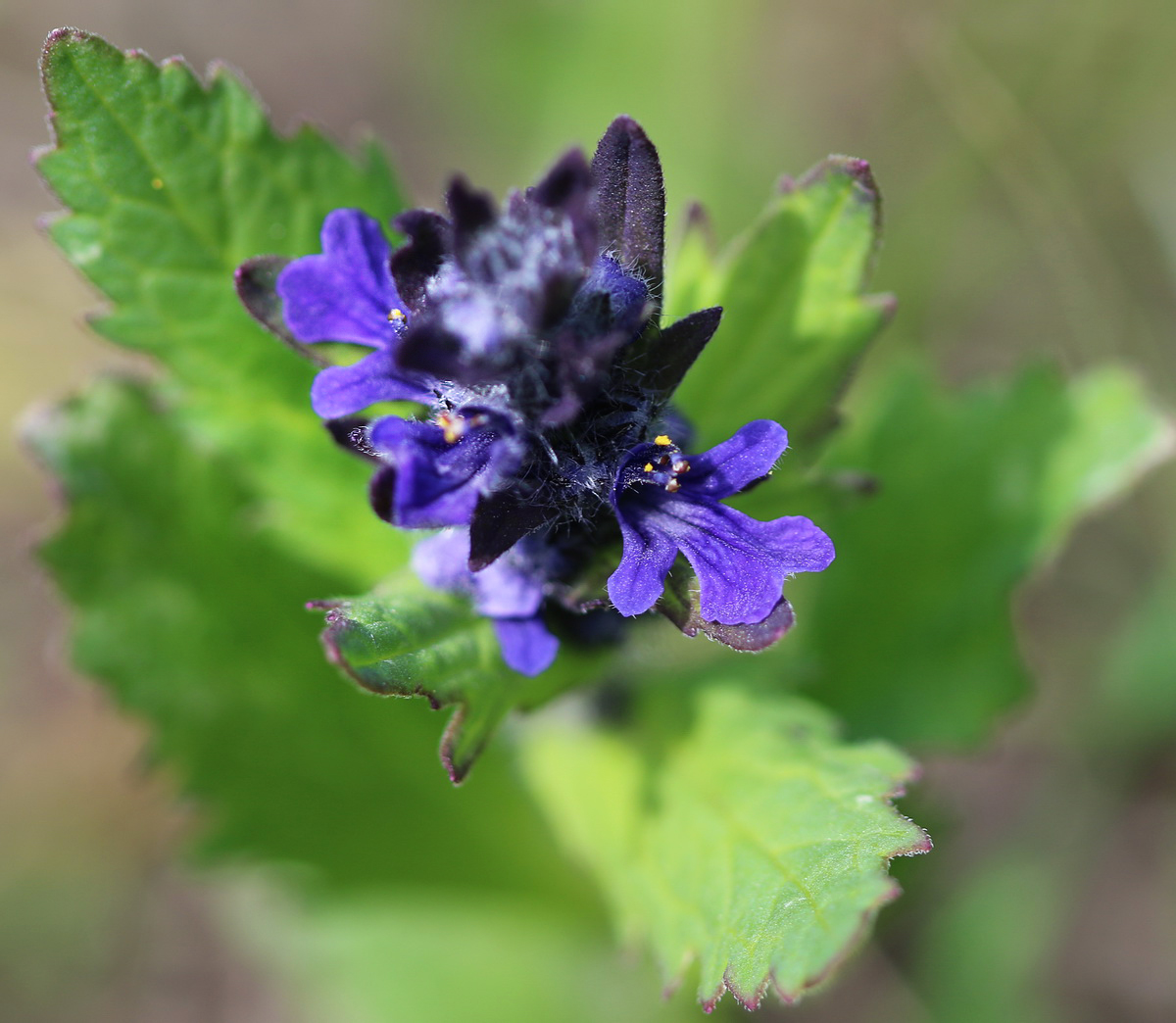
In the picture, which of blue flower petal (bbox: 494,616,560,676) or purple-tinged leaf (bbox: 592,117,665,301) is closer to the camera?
purple-tinged leaf (bbox: 592,117,665,301)

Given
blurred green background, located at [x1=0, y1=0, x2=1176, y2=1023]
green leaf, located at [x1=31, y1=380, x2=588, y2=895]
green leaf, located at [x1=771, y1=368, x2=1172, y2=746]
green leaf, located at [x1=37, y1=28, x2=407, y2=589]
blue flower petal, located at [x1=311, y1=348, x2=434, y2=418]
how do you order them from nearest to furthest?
blue flower petal, located at [x1=311, y1=348, x2=434, y2=418]
green leaf, located at [x1=37, y1=28, x2=407, y2=589]
green leaf, located at [x1=31, y1=380, x2=588, y2=895]
green leaf, located at [x1=771, y1=368, x2=1172, y2=746]
blurred green background, located at [x1=0, y1=0, x2=1176, y2=1023]

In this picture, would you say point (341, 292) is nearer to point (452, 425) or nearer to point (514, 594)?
point (452, 425)

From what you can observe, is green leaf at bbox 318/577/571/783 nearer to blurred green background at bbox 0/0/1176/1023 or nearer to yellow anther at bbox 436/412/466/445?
yellow anther at bbox 436/412/466/445

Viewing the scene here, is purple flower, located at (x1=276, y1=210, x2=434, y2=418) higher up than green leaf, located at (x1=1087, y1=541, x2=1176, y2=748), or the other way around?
purple flower, located at (x1=276, y1=210, x2=434, y2=418)

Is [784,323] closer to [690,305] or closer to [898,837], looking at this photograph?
[690,305]

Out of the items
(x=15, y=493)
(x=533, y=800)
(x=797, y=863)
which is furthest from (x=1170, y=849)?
(x=15, y=493)

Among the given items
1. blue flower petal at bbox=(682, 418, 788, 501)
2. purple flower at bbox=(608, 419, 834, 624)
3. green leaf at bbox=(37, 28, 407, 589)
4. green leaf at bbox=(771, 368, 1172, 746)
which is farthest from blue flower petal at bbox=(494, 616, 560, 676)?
green leaf at bbox=(771, 368, 1172, 746)

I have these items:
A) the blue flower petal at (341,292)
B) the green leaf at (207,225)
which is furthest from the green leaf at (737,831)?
the blue flower petal at (341,292)
